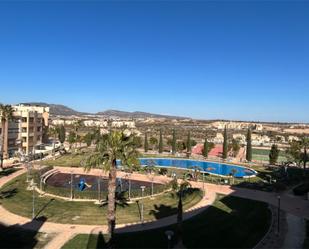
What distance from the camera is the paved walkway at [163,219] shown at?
1082 inches

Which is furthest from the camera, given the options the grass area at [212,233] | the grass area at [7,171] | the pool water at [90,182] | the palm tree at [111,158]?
the grass area at [7,171]

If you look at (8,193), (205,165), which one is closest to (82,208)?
(8,193)

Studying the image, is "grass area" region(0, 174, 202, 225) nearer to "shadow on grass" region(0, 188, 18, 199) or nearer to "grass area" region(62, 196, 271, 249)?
"shadow on grass" region(0, 188, 18, 199)

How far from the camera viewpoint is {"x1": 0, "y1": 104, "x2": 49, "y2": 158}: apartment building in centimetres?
6794

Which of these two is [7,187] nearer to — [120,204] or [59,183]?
[59,183]

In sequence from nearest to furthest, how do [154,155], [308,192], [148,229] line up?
[148,229], [308,192], [154,155]

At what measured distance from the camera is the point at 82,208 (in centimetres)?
3403

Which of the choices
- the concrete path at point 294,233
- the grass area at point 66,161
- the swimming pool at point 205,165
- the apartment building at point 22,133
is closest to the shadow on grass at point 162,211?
the concrete path at point 294,233

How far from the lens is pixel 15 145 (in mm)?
71438

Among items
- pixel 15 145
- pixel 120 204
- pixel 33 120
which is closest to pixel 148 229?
pixel 120 204

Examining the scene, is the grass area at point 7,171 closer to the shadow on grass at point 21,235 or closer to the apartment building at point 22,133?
the apartment building at point 22,133

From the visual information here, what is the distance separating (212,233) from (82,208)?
1448cm

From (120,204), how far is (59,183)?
1629 cm

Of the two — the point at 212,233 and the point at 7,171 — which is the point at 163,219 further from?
the point at 7,171
